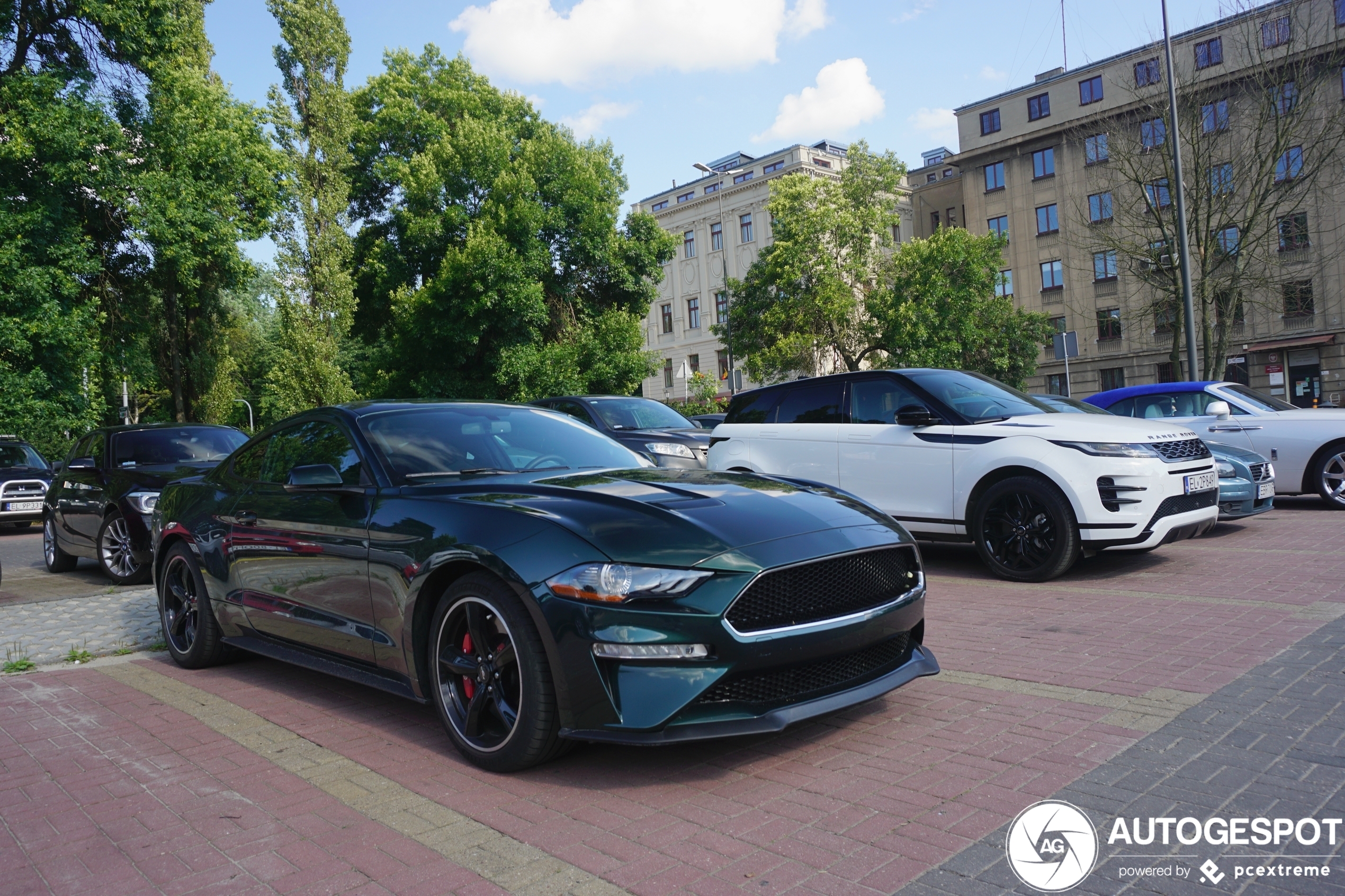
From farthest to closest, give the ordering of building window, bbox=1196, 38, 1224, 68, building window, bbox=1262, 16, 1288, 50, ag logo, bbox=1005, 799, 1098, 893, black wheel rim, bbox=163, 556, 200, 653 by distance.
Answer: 1. building window, bbox=1196, 38, 1224, 68
2. building window, bbox=1262, 16, 1288, 50
3. black wheel rim, bbox=163, 556, 200, 653
4. ag logo, bbox=1005, 799, 1098, 893

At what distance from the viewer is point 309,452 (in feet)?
16.8

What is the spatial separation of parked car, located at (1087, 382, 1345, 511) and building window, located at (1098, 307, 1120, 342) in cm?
3523

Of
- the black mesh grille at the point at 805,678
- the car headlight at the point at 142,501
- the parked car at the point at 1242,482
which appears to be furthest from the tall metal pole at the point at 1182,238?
the car headlight at the point at 142,501

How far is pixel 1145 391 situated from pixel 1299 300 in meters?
32.4

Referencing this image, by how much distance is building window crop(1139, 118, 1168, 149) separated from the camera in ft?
82.5

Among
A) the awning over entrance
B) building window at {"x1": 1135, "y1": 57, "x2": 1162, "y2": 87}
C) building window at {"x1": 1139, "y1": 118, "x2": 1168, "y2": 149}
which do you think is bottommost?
the awning over entrance

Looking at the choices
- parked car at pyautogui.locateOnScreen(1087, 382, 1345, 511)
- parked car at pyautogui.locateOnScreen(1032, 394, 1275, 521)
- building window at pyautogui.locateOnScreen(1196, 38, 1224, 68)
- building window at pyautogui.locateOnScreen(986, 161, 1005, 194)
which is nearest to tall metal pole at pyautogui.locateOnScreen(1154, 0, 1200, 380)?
parked car at pyautogui.locateOnScreen(1087, 382, 1345, 511)

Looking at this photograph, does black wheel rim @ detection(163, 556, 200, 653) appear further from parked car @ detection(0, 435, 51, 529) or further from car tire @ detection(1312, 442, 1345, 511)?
parked car @ detection(0, 435, 51, 529)

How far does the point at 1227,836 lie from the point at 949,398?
5568 mm

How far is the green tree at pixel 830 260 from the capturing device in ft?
128

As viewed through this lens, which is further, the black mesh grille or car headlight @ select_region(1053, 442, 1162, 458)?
car headlight @ select_region(1053, 442, 1162, 458)

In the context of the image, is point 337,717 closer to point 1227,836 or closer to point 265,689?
point 265,689

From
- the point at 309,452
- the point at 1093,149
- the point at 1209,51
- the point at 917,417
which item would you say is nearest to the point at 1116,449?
the point at 917,417

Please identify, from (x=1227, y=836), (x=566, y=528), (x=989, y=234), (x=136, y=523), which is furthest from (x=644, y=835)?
(x=989, y=234)
